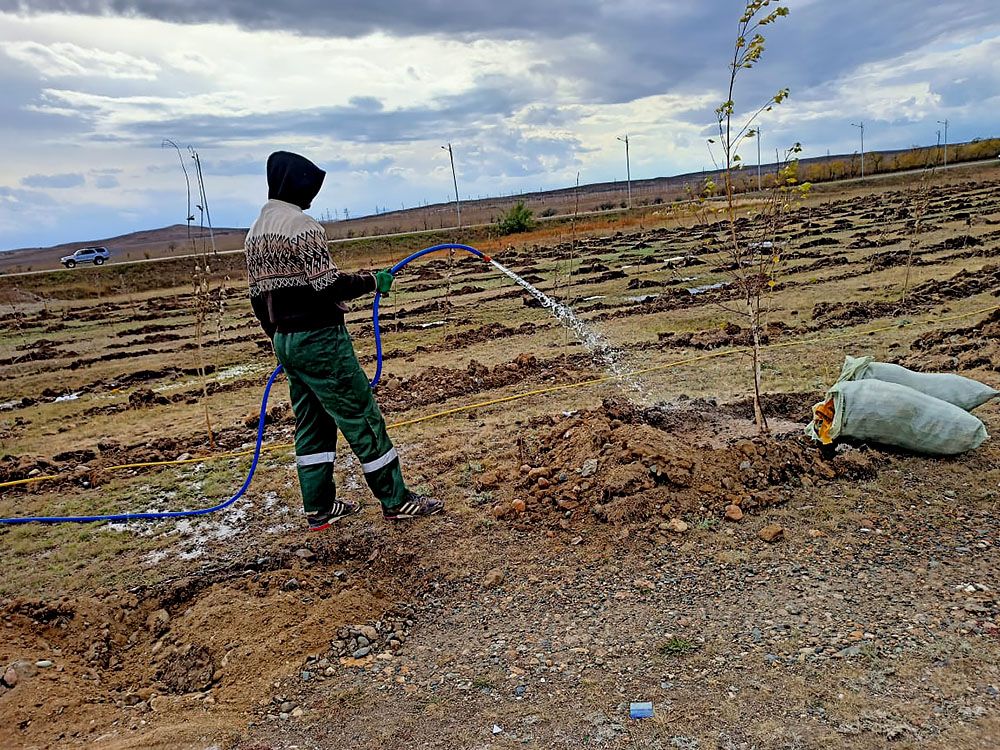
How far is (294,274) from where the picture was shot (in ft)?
13.7

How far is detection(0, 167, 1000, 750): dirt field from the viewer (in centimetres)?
282

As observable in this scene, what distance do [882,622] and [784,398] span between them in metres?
3.40

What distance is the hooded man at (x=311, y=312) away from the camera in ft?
13.6

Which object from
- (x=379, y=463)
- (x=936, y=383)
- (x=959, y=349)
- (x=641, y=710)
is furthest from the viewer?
(x=959, y=349)

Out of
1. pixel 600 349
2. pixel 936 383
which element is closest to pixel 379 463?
pixel 936 383

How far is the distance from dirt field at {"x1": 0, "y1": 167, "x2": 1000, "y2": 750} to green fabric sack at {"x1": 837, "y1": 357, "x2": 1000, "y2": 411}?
1.45 ft

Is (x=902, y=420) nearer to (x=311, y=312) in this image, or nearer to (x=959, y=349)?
(x=959, y=349)

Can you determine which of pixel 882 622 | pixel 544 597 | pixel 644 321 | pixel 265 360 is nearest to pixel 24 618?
pixel 544 597

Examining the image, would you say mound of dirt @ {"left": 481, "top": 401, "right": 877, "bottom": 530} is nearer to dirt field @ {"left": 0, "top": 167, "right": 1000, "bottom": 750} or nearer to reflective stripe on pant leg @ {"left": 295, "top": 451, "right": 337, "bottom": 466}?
dirt field @ {"left": 0, "top": 167, "right": 1000, "bottom": 750}

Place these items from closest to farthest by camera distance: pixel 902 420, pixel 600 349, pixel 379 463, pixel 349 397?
pixel 349 397 < pixel 379 463 < pixel 902 420 < pixel 600 349

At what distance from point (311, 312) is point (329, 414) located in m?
0.64

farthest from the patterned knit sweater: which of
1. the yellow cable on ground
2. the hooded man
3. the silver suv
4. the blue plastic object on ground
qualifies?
the silver suv

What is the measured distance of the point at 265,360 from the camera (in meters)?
12.0

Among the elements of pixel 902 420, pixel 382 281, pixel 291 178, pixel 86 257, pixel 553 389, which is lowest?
pixel 553 389
